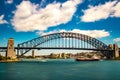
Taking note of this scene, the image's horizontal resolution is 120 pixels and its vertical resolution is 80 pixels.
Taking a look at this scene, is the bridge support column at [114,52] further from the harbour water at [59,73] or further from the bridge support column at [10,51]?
the harbour water at [59,73]

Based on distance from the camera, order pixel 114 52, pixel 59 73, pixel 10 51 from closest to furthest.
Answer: pixel 59 73, pixel 10 51, pixel 114 52

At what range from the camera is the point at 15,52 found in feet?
429

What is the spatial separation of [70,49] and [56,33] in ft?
72.1

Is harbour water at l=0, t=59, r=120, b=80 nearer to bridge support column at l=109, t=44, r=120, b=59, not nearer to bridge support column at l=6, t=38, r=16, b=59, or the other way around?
bridge support column at l=6, t=38, r=16, b=59

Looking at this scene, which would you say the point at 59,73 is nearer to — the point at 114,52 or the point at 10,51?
the point at 10,51

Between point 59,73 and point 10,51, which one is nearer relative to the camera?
point 59,73

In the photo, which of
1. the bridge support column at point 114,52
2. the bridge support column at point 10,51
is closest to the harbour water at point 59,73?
the bridge support column at point 10,51

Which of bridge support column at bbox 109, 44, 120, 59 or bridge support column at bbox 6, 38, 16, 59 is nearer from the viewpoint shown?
bridge support column at bbox 6, 38, 16, 59

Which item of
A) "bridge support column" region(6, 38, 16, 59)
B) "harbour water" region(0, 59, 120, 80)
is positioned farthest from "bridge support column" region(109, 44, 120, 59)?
"harbour water" region(0, 59, 120, 80)

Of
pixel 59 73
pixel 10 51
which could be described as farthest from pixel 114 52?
pixel 59 73

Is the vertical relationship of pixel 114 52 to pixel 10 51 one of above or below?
below

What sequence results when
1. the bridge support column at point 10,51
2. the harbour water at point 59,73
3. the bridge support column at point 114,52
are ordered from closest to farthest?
the harbour water at point 59,73 < the bridge support column at point 10,51 < the bridge support column at point 114,52

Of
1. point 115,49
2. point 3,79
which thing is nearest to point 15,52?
point 115,49

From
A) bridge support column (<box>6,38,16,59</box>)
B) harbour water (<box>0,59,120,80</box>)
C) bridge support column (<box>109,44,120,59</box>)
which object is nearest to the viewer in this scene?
harbour water (<box>0,59,120,80</box>)
